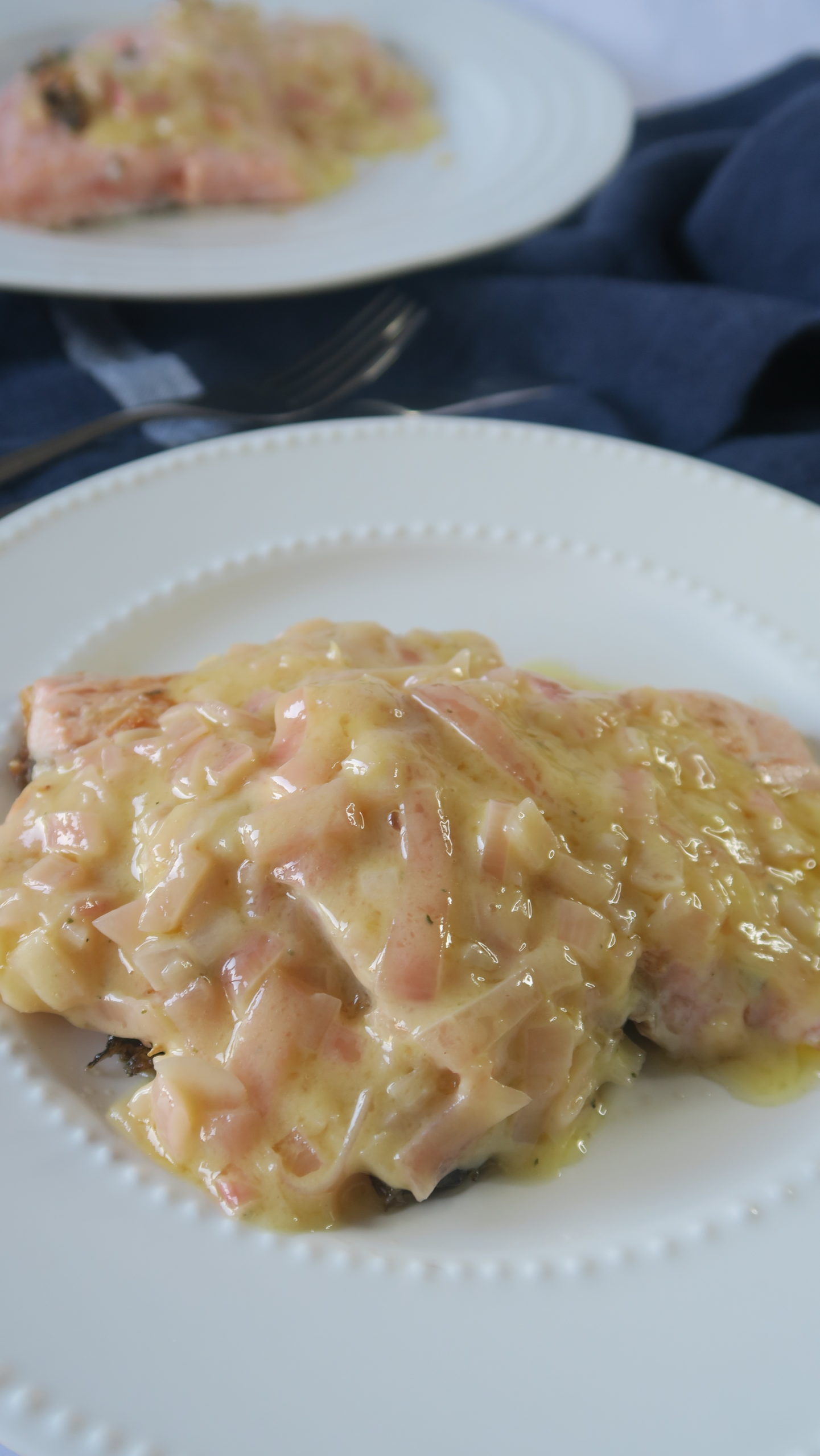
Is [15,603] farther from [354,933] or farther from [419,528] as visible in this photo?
[354,933]

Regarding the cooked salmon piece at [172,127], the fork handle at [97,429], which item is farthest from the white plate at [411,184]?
the fork handle at [97,429]

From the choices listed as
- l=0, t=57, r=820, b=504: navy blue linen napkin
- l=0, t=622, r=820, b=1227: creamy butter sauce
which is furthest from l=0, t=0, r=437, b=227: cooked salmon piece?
l=0, t=622, r=820, b=1227: creamy butter sauce

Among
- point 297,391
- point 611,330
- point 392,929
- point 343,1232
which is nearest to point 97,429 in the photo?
point 297,391

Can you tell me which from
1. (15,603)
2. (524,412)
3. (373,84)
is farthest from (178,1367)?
(373,84)

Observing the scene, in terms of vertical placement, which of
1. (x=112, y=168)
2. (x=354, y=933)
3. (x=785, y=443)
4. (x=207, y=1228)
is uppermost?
(x=112, y=168)

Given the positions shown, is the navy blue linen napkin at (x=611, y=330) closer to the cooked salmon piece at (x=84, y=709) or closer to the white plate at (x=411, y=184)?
the white plate at (x=411, y=184)

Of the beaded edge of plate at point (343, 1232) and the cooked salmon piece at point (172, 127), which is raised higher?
the cooked salmon piece at point (172, 127)
